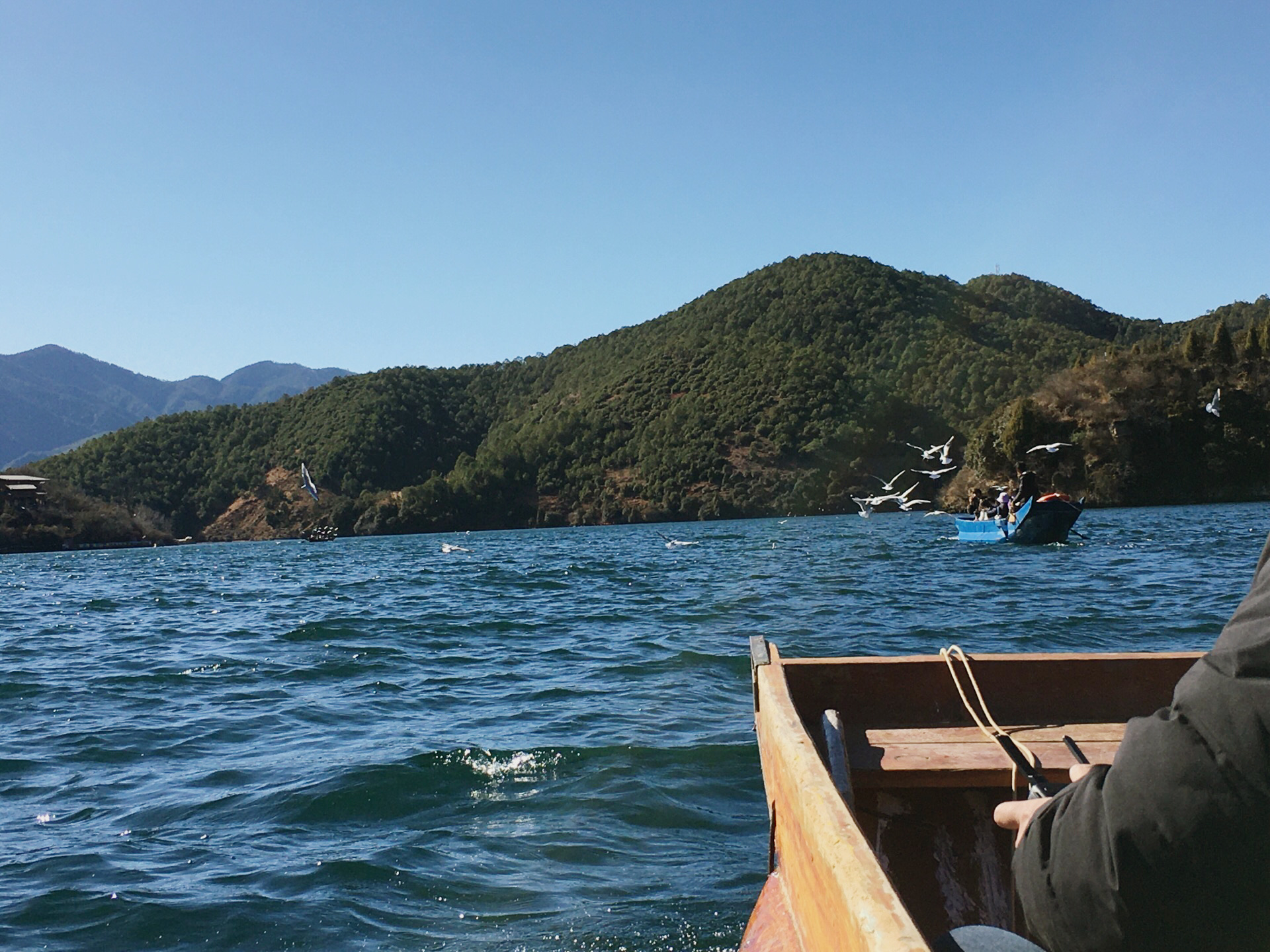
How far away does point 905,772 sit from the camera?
11.9ft

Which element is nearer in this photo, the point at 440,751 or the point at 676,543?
the point at 440,751

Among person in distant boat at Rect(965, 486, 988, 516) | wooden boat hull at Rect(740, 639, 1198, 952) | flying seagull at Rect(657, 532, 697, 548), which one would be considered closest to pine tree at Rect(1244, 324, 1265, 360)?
person in distant boat at Rect(965, 486, 988, 516)

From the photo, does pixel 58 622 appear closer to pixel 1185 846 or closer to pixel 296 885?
pixel 296 885

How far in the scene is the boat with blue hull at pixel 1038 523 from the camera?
28000 mm

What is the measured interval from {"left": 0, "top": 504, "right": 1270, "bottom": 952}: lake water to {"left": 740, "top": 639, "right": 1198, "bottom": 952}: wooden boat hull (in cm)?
94

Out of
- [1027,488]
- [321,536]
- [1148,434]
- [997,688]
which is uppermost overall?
[1148,434]

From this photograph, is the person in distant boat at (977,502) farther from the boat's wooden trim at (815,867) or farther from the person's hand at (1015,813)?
the person's hand at (1015,813)

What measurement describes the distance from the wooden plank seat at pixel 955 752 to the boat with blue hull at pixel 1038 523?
84.1 ft

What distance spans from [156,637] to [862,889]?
15216 mm

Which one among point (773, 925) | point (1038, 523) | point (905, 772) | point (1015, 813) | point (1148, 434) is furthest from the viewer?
point (1148, 434)

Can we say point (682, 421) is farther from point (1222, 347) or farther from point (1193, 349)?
point (1222, 347)

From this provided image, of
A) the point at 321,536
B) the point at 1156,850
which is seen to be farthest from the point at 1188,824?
the point at 321,536

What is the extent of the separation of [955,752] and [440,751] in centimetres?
419

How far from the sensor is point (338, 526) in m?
105
